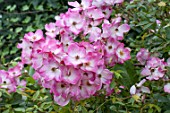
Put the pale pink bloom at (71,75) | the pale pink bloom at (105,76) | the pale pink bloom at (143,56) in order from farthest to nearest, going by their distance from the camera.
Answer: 1. the pale pink bloom at (143,56)
2. the pale pink bloom at (105,76)
3. the pale pink bloom at (71,75)

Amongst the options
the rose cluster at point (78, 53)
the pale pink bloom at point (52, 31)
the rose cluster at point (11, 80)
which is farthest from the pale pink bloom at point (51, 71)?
the rose cluster at point (11, 80)

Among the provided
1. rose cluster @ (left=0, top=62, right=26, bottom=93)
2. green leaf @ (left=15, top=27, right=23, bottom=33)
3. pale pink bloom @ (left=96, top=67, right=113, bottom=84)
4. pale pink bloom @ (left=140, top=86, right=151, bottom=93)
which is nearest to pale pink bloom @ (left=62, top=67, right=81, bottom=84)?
pale pink bloom @ (left=96, top=67, right=113, bottom=84)

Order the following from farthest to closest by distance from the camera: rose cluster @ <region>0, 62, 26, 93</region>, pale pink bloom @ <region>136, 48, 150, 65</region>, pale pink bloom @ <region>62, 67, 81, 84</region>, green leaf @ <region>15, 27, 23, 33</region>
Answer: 1. green leaf @ <region>15, 27, 23, 33</region>
2. rose cluster @ <region>0, 62, 26, 93</region>
3. pale pink bloom @ <region>136, 48, 150, 65</region>
4. pale pink bloom @ <region>62, 67, 81, 84</region>

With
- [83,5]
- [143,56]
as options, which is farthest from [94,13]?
[143,56]

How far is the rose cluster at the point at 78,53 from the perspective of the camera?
52.2 inches

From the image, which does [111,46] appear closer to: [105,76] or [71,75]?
[105,76]

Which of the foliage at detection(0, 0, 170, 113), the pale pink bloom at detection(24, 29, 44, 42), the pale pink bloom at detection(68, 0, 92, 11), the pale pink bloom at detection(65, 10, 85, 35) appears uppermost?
the pale pink bloom at detection(68, 0, 92, 11)

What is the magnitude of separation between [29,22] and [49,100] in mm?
2213

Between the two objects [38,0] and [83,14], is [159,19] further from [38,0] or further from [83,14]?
[38,0]

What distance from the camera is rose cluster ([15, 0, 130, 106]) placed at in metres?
1.33

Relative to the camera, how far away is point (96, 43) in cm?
149

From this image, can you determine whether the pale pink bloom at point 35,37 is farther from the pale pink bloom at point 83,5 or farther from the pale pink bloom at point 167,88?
the pale pink bloom at point 167,88

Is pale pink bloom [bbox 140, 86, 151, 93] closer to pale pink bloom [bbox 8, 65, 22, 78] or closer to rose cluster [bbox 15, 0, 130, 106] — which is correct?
rose cluster [bbox 15, 0, 130, 106]

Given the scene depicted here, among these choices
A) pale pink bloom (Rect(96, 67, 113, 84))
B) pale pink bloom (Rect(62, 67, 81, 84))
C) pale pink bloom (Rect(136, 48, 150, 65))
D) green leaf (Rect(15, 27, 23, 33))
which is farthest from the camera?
green leaf (Rect(15, 27, 23, 33))
